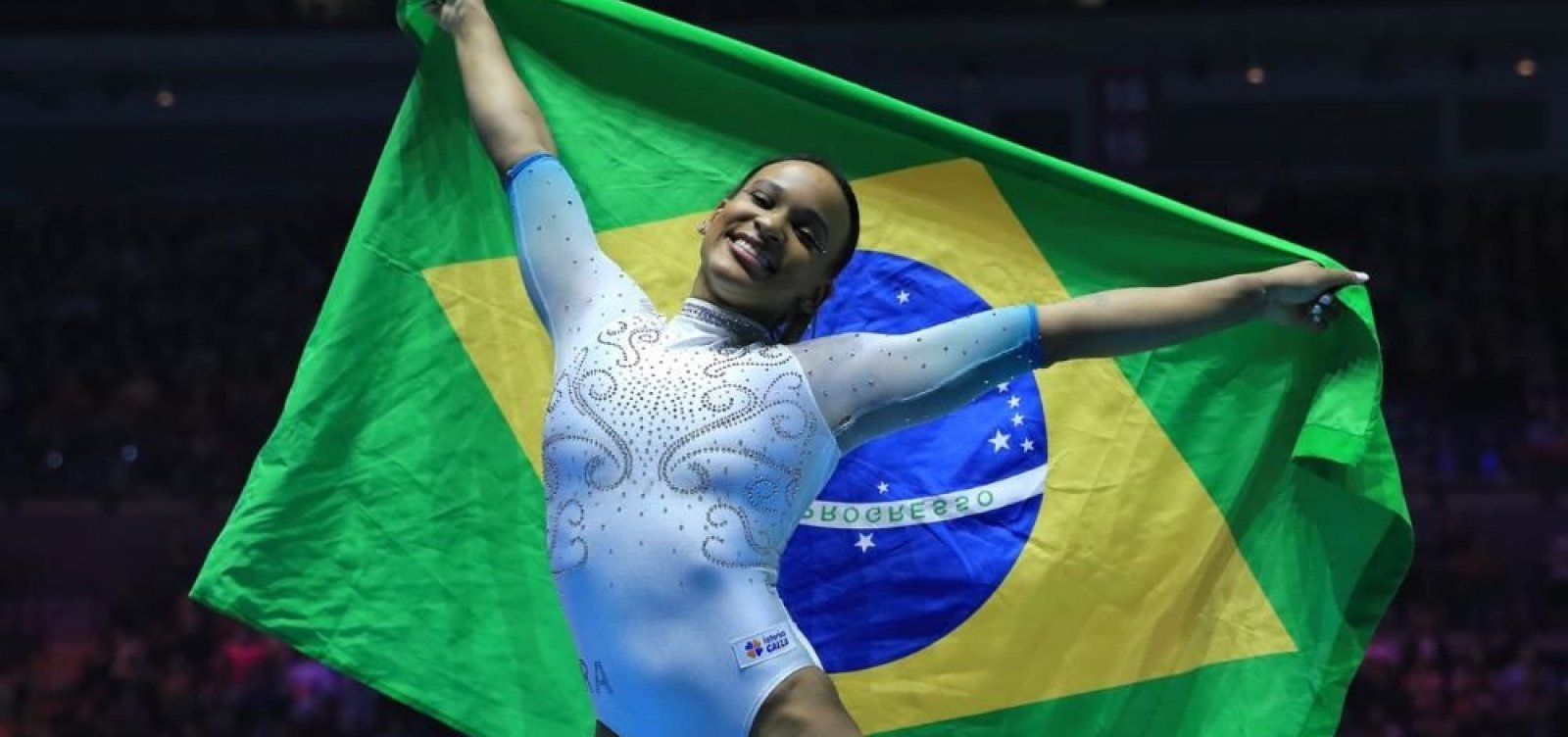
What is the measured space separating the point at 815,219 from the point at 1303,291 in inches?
39.6

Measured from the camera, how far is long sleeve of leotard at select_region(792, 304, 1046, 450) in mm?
3887

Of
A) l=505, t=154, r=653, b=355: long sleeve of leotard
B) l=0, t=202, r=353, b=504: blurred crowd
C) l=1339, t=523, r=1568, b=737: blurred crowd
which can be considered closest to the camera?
l=505, t=154, r=653, b=355: long sleeve of leotard

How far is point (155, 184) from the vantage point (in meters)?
17.2

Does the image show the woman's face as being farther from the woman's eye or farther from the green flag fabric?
the green flag fabric

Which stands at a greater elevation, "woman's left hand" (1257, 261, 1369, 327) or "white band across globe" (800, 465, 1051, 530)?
Answer: "woman's left hand" (1257, 261, 1369, 327)

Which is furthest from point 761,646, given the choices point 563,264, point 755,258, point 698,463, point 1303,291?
point 1303,291

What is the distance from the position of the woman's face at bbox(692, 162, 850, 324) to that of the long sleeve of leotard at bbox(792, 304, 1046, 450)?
0.12 metres

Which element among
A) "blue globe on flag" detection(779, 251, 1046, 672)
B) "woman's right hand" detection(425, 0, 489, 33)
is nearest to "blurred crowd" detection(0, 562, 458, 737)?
"blue globe on flag" detection(779, 251, 1046, 672)

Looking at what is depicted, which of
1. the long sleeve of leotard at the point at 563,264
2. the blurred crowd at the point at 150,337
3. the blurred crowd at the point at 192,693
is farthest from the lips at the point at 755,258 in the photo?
the blurred crowd at the point at 150,337

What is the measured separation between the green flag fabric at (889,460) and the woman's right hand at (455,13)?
0.18 feet

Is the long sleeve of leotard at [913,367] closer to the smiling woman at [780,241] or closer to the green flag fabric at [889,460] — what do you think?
the smiling woman at [780,241]

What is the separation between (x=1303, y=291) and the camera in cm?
427

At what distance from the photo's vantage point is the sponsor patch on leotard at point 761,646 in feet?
12.0

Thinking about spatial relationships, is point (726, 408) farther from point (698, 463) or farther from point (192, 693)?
point (192, 693)
